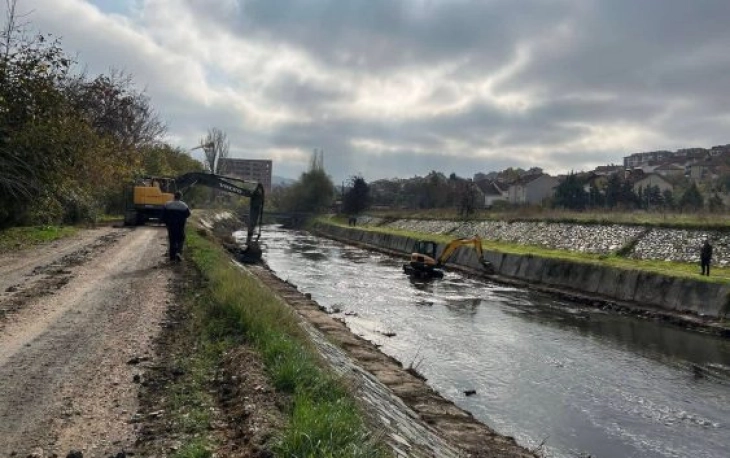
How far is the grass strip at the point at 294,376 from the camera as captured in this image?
4539 millimetres

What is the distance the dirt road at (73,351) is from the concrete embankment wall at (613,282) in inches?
755

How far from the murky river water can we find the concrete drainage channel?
2.93 feet

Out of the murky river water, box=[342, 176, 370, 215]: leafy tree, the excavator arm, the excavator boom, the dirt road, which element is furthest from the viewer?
box=[342, 176, 370, 215]: leafy tree

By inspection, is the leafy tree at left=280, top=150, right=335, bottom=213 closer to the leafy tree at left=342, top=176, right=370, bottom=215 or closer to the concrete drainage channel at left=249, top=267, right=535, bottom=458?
the leafy tree at left=342, top=176, right=370, bottom=215

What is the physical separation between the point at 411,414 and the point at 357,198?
8694cm

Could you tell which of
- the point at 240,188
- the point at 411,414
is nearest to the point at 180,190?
the point at 240,188

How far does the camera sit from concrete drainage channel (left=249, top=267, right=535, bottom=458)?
23.3ft

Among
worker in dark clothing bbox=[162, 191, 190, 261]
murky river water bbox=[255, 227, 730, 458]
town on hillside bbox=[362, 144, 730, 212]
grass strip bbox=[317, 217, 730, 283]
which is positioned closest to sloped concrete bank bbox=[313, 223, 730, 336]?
grass strip bbox=[317, 217, 730, 283]

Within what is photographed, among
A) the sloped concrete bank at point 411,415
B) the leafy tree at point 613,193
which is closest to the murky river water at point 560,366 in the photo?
the sloped concrete bank at point 411,415

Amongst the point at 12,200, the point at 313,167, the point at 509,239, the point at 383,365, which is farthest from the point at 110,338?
the point at 313,167

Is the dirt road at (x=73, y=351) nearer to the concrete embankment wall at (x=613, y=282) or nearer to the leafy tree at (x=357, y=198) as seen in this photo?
the concrete embankment wall at (x=613, y=282)

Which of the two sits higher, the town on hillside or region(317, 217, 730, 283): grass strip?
the town on hillside

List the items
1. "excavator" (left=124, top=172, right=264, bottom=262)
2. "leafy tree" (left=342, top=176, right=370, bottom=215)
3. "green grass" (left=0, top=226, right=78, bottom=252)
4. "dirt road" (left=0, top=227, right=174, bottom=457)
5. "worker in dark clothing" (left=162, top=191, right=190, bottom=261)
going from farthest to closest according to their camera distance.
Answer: "leafy tree" (left=342, top=176, right=370, bottom=215) < "excavator" (left=124, top=172, right=264, bottom=262) < "green grass" (left=0, top=226, right=78, bottom=252) < "worker in dark clothing" (left=162, top=191, right=190, bottom=261) < "dirt road" (left=0, top=227, right=174, bottom=457)

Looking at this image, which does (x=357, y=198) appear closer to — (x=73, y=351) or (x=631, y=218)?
(x=631, y=218)
